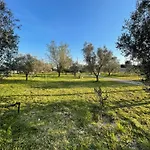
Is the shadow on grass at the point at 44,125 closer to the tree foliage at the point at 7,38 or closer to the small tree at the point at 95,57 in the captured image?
the tree foliage at the point at 7,38

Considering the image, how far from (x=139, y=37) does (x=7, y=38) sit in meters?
6.72

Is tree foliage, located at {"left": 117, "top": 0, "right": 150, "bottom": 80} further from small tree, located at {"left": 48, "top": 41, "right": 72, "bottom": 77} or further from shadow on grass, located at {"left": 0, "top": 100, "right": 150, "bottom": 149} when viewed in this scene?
small tree, located at {"left": 48, "top": 41, "right": 72, "bottom": 77}

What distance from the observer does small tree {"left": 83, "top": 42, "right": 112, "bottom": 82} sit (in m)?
28.8

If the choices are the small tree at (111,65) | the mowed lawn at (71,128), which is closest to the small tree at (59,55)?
the small tree at (111,65)

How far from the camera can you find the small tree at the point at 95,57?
28.8 m

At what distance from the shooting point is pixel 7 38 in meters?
7.49

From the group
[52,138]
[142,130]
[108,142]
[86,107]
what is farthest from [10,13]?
[142,130]

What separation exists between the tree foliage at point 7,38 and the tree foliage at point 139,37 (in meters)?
6.06

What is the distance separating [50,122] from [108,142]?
3093 millimetres

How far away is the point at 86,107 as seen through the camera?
10344 mm

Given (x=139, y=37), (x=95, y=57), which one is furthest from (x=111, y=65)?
(x=139, y=37)

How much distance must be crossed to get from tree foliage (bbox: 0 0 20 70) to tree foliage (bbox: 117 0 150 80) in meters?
6.06

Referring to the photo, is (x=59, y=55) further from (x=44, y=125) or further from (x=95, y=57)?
(x=44, y=125)

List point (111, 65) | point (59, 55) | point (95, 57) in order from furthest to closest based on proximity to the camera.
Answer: point (111, 65) < point (59, 55) < point (95, 57)
